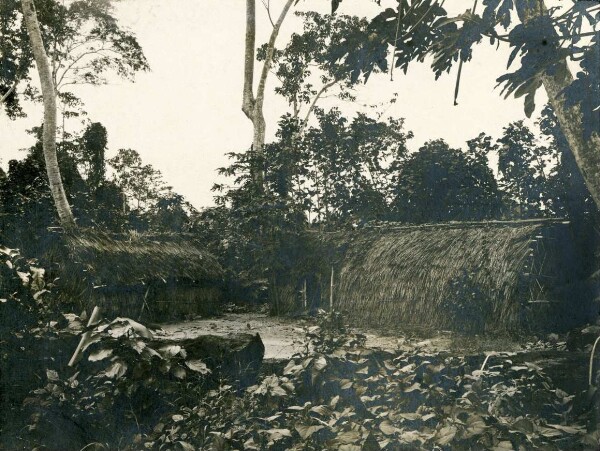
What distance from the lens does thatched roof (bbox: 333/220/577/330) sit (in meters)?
8.18

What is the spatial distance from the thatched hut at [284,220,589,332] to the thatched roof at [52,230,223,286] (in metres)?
2.99

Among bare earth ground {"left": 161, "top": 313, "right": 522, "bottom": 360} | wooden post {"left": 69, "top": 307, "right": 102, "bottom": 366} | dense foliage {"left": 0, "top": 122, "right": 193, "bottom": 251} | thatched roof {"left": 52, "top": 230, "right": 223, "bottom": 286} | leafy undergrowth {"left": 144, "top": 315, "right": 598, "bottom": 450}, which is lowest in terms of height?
bare earth ground {"left": 161, "top": 313, "right": 522, "bottom": 360}

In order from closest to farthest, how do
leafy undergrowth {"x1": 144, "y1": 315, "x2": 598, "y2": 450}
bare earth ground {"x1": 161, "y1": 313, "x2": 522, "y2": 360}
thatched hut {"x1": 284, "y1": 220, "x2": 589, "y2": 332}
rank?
1. leafy undergrowth {"x1": 144, "y1": 315, "x2": 598, "y2": 450}
2. bare earth ground {"x1": 161, "y1": 313, "x2": 522, "y2": 360}
3. thatched hut {"x1": 284, "y1": 220, "x2": 589, "y2": 332}

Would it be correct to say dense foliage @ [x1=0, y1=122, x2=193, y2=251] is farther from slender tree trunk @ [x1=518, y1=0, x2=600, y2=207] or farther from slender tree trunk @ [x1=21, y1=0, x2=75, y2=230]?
slender tree trunk @ [x1=518, y1=0, x2=600, y2=207]

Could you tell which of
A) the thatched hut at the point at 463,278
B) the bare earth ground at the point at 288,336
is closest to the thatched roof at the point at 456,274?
the thatched hut at the point at 463,278

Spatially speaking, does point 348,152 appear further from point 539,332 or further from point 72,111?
point 72,111

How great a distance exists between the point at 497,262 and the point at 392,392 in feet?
21.4

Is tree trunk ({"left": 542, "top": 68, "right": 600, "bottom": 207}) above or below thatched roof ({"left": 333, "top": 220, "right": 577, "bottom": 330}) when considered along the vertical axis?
above

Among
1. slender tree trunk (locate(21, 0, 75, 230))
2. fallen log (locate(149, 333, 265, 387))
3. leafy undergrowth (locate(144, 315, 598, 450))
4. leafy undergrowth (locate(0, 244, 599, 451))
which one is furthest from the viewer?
slender tree trunk (locate(21, 0, 75, 230))

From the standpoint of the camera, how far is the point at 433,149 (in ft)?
48.7

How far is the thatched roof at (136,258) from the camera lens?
8.87 meters

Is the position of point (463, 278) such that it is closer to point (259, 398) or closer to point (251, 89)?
point (259, 398)

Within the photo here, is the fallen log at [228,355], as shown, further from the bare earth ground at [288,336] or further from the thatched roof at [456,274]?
the thatched roof at [456,274]

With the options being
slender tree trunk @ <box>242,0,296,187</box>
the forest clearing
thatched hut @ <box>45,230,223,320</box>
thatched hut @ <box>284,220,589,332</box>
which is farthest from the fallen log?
Result: slender tree trunk @ <box>242,0,296,187</box>
